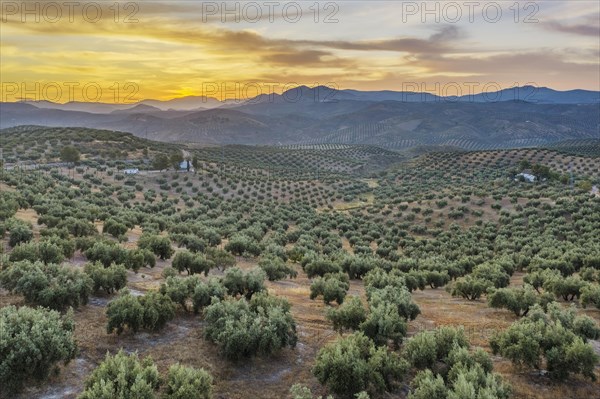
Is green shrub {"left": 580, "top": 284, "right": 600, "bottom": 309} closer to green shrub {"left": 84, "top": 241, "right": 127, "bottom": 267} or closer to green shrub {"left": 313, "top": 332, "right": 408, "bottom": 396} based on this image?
green shrub {"left": 313, "top": 332, "right": 408, "bottom": 396}

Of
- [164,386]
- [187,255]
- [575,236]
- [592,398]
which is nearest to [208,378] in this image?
[164,386]

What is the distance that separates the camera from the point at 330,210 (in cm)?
6147

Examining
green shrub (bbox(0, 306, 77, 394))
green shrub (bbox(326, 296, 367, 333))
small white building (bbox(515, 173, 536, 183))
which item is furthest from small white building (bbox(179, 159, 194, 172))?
green shrub (bbox(0, 306, 77, 394))

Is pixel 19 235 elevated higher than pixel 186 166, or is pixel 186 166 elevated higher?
pixel 186 166

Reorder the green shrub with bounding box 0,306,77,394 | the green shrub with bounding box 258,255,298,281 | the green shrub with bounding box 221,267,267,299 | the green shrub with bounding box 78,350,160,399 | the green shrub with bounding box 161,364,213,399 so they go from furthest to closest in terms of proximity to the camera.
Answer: the green shrub with bounding box 258,255,298,281
the green shrub with bounding box 221,267,267,299
the green shrub with bounding box 0,306,77,394
the green shrub with bounding box 161,364,213,399
the green shrub with bounding box 78,350,160,399

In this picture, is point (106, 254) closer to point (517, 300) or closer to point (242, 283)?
point (242, 283)

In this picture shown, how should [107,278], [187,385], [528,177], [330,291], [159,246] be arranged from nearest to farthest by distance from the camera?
[187,385]
[107,278]
[330,291]
[159,246]
[528,177]

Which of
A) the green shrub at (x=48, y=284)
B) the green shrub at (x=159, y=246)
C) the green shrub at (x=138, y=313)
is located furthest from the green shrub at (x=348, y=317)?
the green shrub at (x=159, y=246)

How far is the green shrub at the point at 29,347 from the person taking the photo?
24.5 feet

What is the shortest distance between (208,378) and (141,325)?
3.57 meters

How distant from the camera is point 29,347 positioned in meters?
7.61

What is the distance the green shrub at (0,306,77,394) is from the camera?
7.46 meters

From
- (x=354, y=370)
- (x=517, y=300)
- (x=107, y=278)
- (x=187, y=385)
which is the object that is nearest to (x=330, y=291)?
(x=517, y=300)

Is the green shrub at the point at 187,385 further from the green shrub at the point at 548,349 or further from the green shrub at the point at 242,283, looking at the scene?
the green shrub at the point at 548,349
